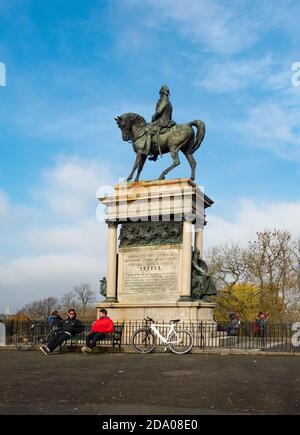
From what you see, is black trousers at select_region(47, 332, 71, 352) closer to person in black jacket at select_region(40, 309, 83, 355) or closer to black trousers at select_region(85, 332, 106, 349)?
person in black jacket at select_region(40, 309, 83, 355)

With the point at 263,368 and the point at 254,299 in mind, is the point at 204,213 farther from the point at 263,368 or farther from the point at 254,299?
the point at 254,299

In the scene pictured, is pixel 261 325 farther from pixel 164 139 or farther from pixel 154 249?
pixel 164 139

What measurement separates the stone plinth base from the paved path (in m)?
4.79

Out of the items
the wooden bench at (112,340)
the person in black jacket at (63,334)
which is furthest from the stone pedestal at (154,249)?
the person in black jacket at (63,334)

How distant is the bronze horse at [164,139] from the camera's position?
21641mm

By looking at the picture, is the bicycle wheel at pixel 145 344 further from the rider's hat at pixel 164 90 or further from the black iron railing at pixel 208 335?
the rider's hat at pixel 164 90

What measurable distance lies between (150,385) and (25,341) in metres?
10.4

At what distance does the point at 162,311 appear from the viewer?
19.6 metres

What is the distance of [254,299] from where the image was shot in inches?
1937

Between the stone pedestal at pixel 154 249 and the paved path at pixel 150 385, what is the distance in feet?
17.9

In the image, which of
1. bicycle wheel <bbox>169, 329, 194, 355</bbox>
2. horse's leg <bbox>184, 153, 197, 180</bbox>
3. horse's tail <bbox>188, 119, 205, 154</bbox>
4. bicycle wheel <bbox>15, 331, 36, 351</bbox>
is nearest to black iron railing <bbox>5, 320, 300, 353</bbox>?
bicycle wheel <bbox>15, 331, 36, 351</bbox>

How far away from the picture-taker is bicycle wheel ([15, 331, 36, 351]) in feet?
58.7

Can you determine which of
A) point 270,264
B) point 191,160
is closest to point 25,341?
point 191,160
